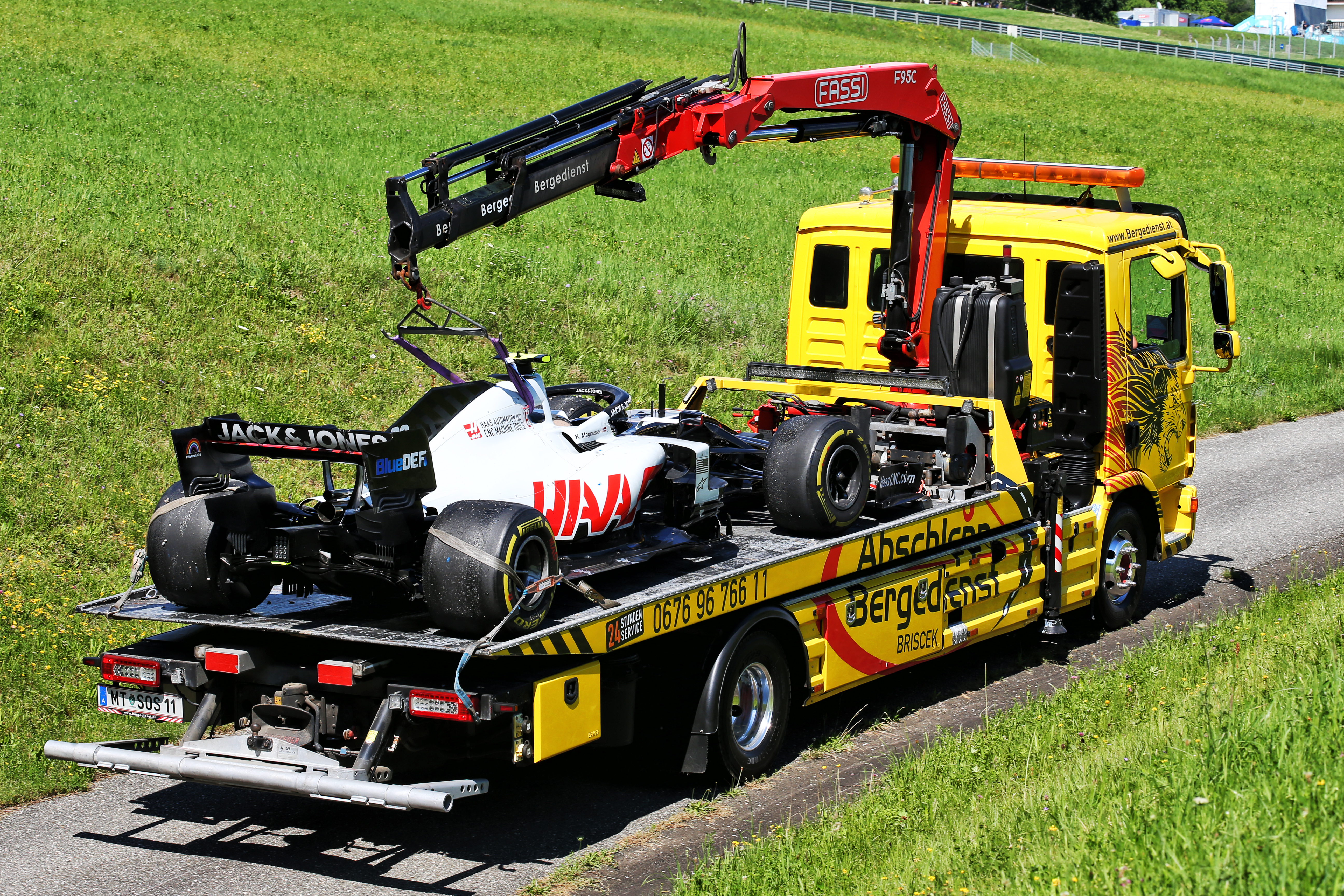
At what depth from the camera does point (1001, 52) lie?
6284 centimetres

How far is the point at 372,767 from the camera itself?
6410 mm

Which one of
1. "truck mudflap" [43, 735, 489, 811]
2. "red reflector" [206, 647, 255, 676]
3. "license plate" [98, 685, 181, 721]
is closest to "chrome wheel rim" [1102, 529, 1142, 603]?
"truck mudflap" [43, 735, 489, 811]

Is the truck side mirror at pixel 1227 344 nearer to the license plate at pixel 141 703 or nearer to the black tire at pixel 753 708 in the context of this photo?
the black tire at pixel 753 708

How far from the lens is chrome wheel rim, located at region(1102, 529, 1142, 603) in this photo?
1088 cm

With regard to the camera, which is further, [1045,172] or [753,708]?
[1045,172]

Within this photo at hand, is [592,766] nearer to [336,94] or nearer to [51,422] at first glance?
[51,422]

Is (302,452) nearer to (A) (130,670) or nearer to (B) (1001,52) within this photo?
(A) (130,670)

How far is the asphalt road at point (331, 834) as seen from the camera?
6.61 m

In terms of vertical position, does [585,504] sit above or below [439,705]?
above

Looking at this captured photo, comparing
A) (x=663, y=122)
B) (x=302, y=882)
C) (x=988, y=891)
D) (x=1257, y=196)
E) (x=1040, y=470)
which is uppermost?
(x=1257, y=196)

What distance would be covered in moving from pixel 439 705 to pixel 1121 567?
20.8 feet

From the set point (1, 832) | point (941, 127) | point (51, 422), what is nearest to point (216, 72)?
point (51, 422)

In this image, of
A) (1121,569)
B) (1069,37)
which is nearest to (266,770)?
(1121,569)

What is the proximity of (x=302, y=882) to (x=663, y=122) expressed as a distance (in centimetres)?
462
